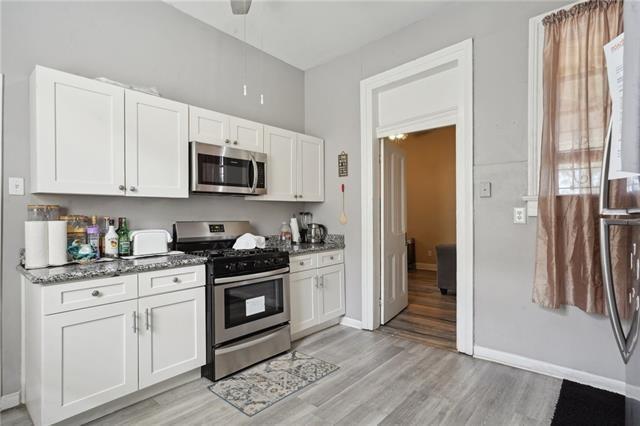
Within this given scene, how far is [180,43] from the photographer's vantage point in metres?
2.82

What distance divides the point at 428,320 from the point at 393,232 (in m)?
1.05

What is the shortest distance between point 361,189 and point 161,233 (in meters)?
1.96

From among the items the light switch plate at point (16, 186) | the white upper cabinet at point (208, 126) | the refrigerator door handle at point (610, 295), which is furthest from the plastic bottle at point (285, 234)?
the refrigerator door handle at point (610, 295)

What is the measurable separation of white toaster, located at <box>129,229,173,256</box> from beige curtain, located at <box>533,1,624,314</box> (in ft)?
9.15

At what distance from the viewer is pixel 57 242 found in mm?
1922

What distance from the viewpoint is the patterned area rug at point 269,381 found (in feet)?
6.64

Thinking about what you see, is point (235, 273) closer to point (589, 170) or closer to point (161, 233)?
point (161, 233)

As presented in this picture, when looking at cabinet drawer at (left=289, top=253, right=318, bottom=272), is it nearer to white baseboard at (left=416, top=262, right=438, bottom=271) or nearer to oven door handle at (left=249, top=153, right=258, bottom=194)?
oven door handle at (left=249, top=153, right=258, bottom=194)

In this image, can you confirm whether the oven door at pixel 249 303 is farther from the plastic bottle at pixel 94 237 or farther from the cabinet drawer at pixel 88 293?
the plastic bottle at pixel 94 237

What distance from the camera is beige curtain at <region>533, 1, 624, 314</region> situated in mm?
2014

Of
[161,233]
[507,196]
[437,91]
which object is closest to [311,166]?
[437,91]

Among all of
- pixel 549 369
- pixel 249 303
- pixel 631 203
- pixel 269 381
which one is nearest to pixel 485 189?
pixel 549 369

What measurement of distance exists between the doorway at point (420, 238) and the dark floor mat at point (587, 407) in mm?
890

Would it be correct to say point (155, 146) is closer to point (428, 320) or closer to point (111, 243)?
point (111, 243)
